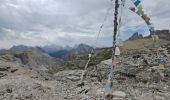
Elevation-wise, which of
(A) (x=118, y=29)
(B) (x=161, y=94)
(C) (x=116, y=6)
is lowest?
(B) (x=161, y=94)

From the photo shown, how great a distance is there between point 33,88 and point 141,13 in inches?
808

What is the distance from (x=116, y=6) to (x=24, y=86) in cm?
2100

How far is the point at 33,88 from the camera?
37.1 m

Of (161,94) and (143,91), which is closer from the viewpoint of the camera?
(161,94)

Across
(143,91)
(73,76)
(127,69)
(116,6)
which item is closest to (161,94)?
(143,91)

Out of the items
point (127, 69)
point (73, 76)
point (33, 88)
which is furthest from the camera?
point (73, 76)

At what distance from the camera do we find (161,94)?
31.9 meters

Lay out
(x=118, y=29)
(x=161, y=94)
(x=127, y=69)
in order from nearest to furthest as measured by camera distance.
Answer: (x=118, y=29)
(x=161, y=94)
(x=127, y=69)

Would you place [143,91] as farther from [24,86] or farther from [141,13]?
[141,13]

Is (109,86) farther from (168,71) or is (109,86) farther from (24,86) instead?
(168,71)

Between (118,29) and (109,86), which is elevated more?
(118,29)

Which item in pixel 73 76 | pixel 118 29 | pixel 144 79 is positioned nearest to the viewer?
pixel 118 29

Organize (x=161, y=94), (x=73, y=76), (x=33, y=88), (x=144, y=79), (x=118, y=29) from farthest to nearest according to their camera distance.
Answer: (x=73, y=76)
(x=144, y=79)
(x=33, y=88)
(x=161, y=94)
(x=118, y=29)

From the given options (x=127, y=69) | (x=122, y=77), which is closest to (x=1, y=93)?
(x=122, y=77)
